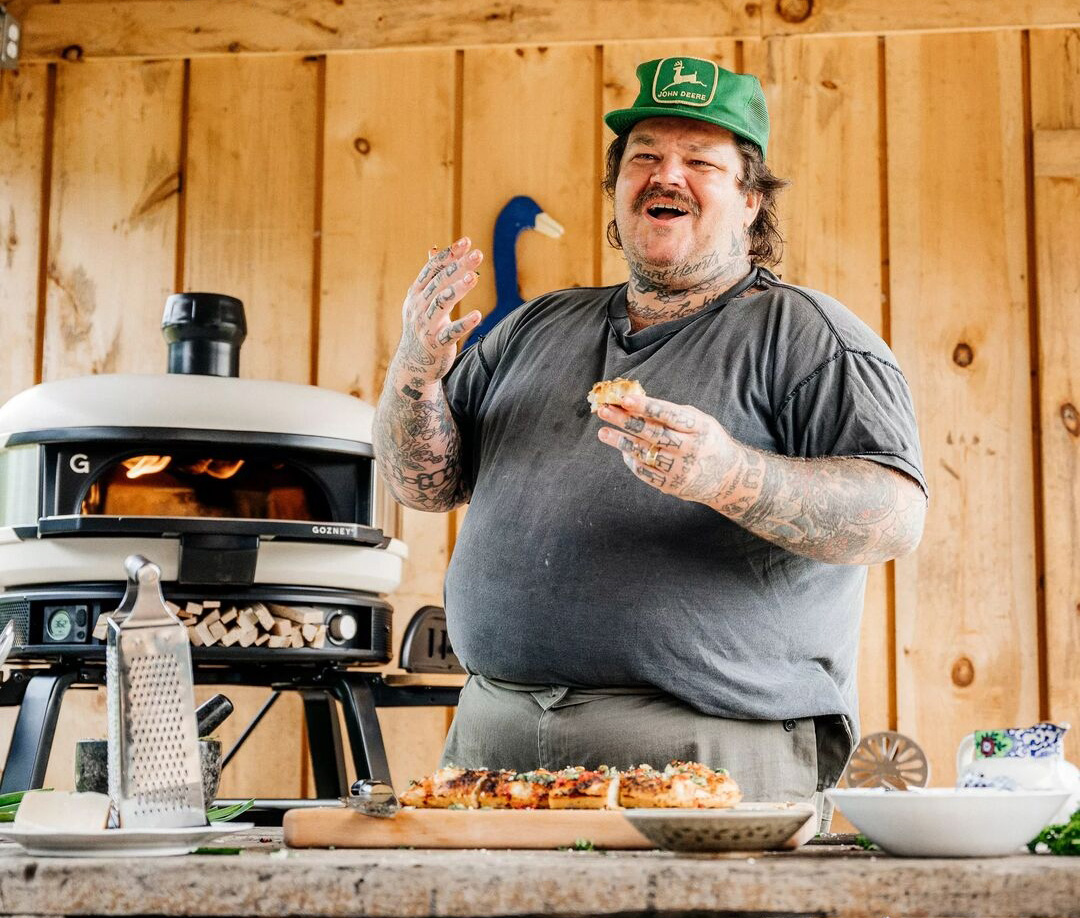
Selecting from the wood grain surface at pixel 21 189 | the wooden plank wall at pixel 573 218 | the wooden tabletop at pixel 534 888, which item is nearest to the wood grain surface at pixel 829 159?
the wooden plank wall at pixel 573 218

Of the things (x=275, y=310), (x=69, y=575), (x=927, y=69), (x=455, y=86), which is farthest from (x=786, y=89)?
(x=69, y=575)

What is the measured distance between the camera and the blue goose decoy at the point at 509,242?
3.61 metres

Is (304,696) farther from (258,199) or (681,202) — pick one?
(681,202)

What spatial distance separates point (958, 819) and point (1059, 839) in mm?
144

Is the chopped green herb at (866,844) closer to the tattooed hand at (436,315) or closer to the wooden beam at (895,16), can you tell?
the tattooed hand at (436,315)

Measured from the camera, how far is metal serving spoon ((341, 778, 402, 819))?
139 centimetres

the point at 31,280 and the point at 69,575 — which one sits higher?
the point at 31,280

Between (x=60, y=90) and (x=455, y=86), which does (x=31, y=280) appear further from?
(x=455, y=86)

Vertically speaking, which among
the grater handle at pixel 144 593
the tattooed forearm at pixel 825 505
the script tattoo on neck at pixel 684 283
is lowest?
the grater handle at pixel 144 593

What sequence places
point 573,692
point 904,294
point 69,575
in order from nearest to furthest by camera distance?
point 573,692 → point 69,575 → point 904,294

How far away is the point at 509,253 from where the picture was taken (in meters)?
3.63

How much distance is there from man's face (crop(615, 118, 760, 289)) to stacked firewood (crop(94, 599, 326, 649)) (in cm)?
105

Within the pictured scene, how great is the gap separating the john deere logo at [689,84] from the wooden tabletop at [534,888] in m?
1.43

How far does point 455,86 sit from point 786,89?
2.84 feet
